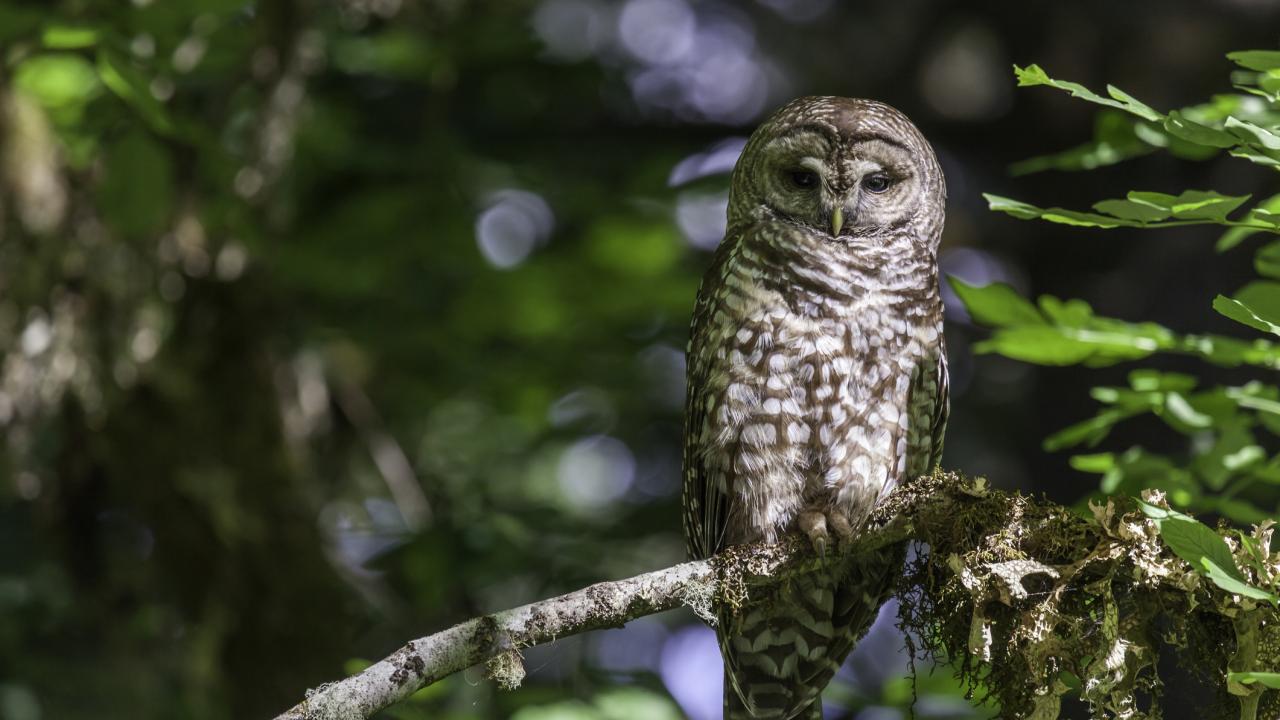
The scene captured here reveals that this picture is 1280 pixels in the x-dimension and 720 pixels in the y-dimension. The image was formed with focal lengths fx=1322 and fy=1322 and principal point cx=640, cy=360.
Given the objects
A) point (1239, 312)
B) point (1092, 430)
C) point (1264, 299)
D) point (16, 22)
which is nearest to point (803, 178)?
point (1092, 430)

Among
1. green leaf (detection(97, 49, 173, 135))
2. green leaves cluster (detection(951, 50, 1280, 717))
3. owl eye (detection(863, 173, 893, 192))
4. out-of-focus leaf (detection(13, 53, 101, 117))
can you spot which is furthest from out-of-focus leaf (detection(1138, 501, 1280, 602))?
out-of-focus leaf (detection(13, 53, 101, 117))

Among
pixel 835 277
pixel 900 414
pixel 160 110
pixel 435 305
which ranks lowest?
pixel 435 305

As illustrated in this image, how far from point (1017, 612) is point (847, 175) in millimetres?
1316

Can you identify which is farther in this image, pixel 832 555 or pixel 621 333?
pixel 621 333

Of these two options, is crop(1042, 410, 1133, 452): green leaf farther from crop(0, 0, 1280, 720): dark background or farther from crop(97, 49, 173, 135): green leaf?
crop(97, 49, 173, 135): green leaf

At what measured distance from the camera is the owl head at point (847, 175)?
3389 millimetres

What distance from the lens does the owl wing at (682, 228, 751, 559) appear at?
129 inches

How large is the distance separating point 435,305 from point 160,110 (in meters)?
2.07

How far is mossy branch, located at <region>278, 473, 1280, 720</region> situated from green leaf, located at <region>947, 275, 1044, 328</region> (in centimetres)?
45

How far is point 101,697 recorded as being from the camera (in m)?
4.92

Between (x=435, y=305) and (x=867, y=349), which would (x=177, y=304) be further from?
(x=867, y=349)

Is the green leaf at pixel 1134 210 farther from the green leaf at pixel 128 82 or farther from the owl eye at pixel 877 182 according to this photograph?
the green leaf at pixel 128 82

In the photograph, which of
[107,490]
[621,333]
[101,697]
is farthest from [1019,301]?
[101,697]

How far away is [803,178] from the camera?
11.4ft
